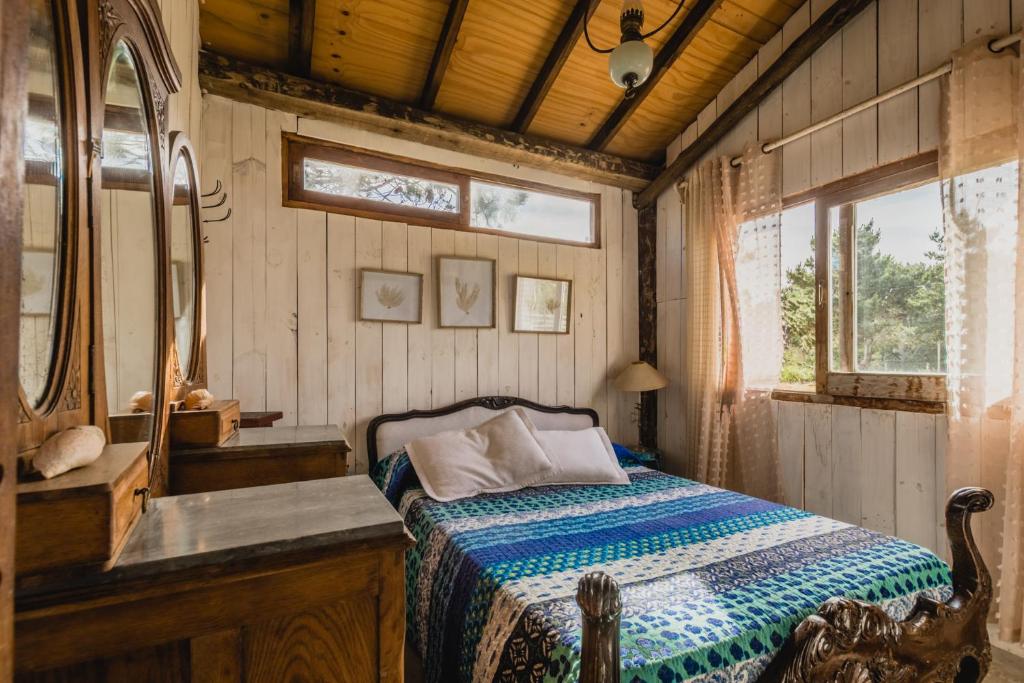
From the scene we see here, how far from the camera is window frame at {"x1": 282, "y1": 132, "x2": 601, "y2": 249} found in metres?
2.75

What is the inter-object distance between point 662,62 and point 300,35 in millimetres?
2049

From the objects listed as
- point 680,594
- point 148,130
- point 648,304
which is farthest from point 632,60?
point 648,304

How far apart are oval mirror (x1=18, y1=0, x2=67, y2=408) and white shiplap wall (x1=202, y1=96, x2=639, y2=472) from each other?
6.38ft

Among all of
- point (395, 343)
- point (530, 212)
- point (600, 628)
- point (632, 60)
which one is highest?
point (632, 60)

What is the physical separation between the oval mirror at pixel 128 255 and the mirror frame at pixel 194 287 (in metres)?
0.22

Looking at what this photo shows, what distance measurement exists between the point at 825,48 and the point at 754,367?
1860 mm

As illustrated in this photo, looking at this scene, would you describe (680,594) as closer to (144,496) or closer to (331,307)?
(144,496)

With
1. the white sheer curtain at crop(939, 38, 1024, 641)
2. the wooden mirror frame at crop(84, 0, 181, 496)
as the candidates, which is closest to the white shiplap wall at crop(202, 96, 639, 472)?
the wooden mirror frame at crop(84, 0, 181, 496)

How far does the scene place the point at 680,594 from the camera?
1336 mm

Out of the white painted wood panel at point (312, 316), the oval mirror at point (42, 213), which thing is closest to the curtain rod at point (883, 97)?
the white painted wood panel at point (312, 316)

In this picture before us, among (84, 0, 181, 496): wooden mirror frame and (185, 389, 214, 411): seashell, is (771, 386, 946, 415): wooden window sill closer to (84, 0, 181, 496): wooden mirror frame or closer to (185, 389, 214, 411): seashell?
(185, 389, 214, 411): seashell

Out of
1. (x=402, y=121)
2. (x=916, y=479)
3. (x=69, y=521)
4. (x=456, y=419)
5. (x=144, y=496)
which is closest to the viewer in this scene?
(x=69, y=521)

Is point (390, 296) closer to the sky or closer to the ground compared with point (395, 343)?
closer to the sky

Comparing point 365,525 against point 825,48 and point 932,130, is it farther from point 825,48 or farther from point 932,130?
point 825,48
